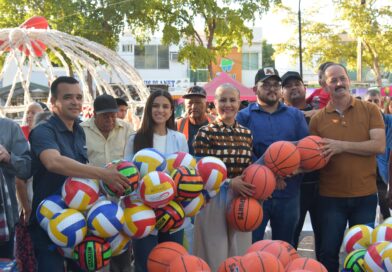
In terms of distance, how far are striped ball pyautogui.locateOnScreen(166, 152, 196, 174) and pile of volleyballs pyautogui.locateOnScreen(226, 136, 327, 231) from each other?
577mm

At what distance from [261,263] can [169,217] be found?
2.98ft

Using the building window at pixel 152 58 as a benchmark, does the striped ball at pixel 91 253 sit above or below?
below

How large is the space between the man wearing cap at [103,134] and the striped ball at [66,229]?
6.42 ft

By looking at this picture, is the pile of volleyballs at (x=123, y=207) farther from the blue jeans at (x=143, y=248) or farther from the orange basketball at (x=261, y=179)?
the orange basketball at (x=261, y=179)

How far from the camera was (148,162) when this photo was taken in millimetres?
4035

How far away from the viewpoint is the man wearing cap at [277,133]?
194 inches

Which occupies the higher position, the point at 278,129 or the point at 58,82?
the point at 58,82

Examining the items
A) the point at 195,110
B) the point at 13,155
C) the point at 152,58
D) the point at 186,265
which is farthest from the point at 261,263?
the point at 152,58

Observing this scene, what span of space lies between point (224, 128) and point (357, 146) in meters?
1.19

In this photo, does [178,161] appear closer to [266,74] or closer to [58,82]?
[58,82]

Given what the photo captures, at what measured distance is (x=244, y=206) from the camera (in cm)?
450

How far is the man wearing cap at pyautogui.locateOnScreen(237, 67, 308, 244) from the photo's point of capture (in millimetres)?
4930

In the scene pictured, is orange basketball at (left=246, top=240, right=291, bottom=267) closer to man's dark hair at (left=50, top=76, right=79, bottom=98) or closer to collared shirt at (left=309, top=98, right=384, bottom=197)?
collared shirt at (left=309, top=98, right=384, bottom=197)

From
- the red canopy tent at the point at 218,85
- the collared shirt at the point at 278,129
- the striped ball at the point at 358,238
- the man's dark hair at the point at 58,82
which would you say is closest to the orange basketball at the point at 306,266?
the striped ball at the point at 358,238
